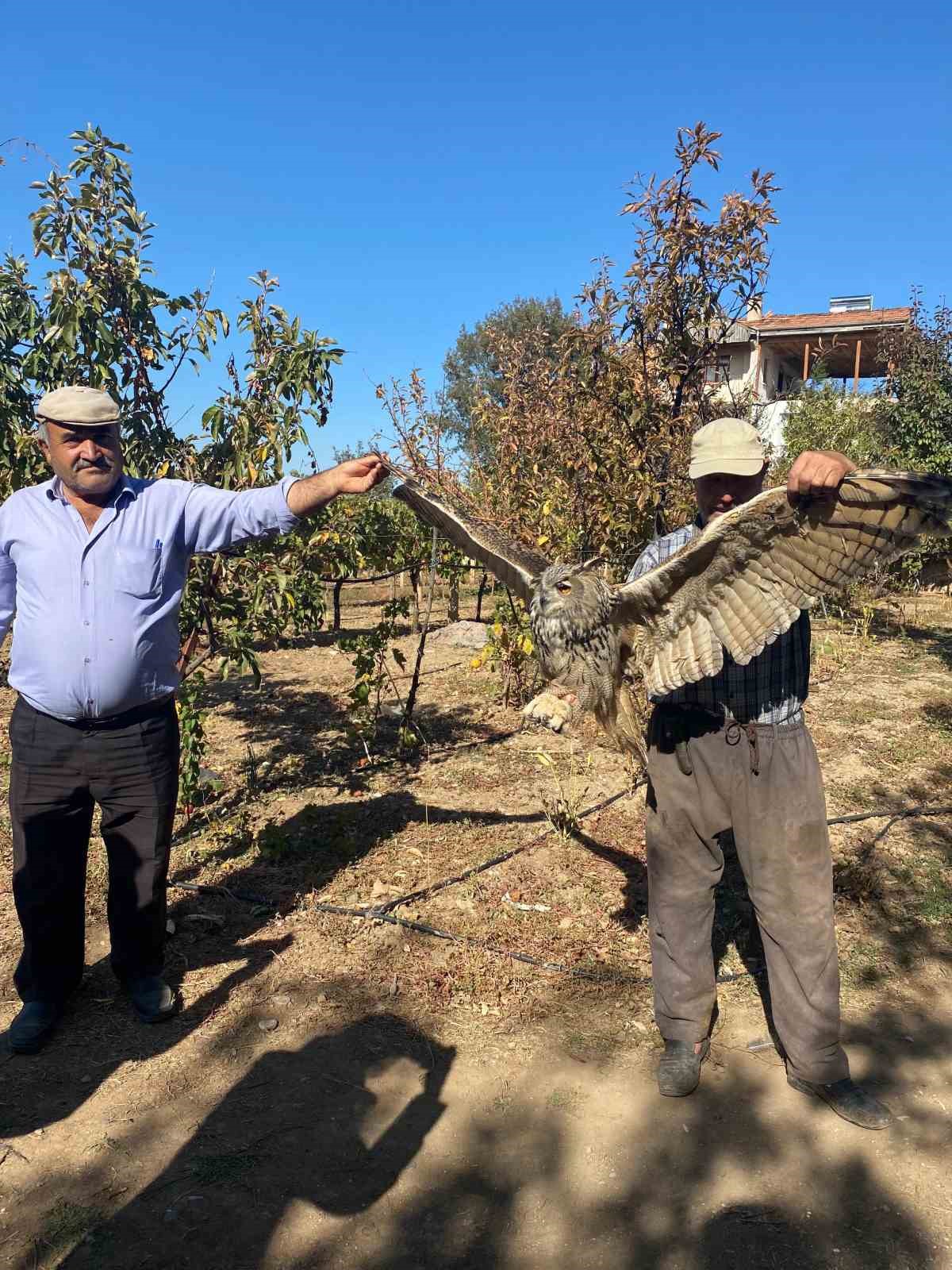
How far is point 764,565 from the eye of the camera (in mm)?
2807

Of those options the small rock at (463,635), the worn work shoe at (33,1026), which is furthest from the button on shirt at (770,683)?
the small rock at (463,635)

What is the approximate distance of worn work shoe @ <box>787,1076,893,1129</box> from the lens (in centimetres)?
288

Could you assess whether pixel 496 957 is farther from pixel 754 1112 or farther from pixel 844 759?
pixel 844 759

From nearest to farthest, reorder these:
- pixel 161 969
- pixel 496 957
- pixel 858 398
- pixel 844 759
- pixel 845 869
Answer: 1. pixel 161 969
2. pixel 496 957
3. pixel 845 869
4. pixel 844 759
5. pixel 858 398

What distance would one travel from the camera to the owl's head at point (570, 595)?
3287 mm

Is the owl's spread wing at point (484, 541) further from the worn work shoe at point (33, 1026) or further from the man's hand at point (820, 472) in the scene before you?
the worn work shoe at point (33, 1026)

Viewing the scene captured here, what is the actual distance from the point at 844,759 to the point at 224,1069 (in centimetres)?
544

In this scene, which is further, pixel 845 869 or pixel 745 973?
pixel 845 869

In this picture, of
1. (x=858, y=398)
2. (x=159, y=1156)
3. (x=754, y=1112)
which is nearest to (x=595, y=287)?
(x=754, y=1112)

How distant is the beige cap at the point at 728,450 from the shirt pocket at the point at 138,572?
215 cm

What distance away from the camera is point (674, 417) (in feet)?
16.2

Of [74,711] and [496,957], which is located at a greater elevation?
[74,711]

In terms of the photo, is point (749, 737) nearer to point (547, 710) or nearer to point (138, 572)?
point (138, 572)

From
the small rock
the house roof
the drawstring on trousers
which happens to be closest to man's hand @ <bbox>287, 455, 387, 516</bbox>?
the drawstring on trousers
